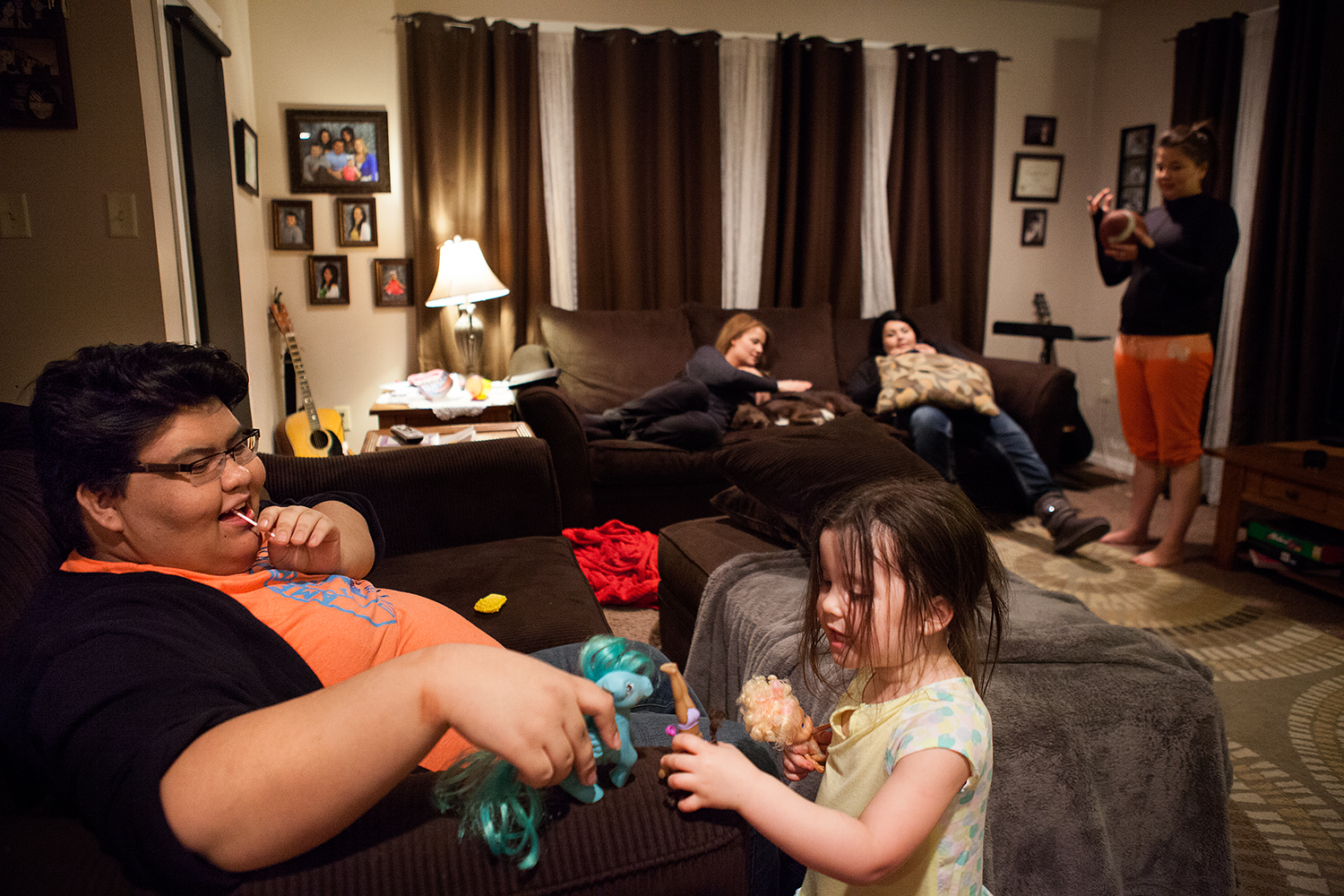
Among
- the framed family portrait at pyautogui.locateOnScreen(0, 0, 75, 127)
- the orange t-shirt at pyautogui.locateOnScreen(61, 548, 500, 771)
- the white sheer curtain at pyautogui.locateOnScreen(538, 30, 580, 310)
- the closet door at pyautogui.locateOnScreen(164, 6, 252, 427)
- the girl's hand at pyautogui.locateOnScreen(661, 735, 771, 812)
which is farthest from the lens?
the white sheer curtain at pyautogui.locateOnScreen(538, 30, 580, 310)

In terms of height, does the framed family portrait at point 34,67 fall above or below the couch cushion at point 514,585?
above

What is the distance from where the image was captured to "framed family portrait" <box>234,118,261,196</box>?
3.27 meters

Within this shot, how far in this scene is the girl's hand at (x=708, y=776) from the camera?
693 mm

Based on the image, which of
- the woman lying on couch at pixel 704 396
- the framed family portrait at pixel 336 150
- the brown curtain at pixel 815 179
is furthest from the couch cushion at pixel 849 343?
the framed family portrait at pixel 336 150

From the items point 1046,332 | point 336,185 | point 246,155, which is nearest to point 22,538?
point 246,155

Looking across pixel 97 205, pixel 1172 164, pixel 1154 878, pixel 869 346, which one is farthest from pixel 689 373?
pixel 1154 878

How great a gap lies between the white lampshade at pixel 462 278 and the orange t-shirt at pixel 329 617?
8.35ft

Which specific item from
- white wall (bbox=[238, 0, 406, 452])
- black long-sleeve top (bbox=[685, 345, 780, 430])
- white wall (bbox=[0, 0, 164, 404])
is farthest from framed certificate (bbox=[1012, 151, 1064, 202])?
white wall (bbox=[0, 0, 164, 404])

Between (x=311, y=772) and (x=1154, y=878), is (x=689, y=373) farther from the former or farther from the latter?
(x=311, y=772)

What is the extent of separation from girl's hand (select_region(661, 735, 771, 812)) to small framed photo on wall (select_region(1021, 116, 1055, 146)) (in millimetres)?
4940

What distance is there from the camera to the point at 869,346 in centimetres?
402

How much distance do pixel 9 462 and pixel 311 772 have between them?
0.76 meters

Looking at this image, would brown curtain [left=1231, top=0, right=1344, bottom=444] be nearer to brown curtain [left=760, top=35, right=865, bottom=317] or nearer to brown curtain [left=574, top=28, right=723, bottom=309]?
brown curtain [left=760, top=35, right=865, bottom=317]

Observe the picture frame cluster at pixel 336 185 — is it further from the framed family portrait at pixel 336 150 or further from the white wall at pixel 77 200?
the white wall at pixel 77 200
